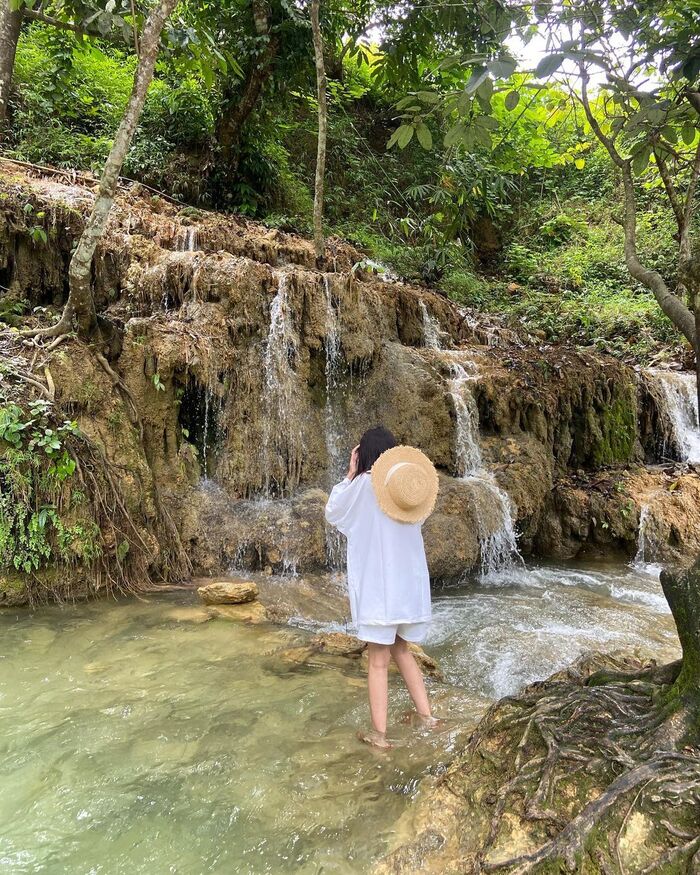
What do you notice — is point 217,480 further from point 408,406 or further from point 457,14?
point 457,14

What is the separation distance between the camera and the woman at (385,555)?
10.2ft

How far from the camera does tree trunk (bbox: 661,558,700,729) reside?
7.31ft

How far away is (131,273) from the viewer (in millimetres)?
7703

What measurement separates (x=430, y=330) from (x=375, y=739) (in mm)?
8047

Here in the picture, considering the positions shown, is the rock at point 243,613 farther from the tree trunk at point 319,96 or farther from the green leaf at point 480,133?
the tree trunk at point 319,96

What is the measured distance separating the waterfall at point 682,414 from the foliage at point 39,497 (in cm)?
1042

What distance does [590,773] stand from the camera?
2.21 m

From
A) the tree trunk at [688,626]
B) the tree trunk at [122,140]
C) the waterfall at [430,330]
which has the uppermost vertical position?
the tree trunk at [122,140]

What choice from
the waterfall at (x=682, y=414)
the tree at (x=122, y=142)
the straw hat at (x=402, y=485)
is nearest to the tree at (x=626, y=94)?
the straw hat at (x=402, y=485)

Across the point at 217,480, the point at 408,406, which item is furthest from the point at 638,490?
the point at 217,480

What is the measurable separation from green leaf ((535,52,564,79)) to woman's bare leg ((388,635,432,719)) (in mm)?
2877

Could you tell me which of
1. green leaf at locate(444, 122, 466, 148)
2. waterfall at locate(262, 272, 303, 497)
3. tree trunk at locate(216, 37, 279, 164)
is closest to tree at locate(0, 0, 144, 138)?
tree trunk at locate(216, 37, 279, 164)

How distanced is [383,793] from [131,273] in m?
7.25

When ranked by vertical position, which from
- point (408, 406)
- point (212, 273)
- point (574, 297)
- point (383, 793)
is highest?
point (574, 297)
